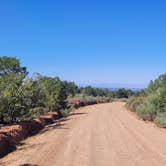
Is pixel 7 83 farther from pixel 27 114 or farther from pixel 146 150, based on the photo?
pixel 146 150

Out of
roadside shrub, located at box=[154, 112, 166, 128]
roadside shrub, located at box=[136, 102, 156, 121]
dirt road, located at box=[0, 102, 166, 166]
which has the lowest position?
dirt road, located at box=[0, 102, 166, 166]

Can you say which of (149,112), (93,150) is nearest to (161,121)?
(149,112)

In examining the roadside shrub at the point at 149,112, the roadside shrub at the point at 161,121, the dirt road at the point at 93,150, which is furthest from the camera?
the roadside shrub at the point at 149,112

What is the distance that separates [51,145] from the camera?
1766cm

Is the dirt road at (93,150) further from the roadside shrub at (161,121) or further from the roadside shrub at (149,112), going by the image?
the roadside shrub at (149,112)

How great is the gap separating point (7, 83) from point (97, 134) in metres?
8.86

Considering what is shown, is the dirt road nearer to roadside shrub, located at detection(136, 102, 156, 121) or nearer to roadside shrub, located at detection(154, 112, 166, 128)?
roadside shrub, located at detection(154, 112, 166, 128)

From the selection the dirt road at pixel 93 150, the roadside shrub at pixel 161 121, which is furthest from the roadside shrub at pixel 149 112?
the dirt road at pixel 93 150

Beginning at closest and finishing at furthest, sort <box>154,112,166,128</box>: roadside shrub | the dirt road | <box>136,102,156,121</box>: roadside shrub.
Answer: the dirt road
<box>154,112,166,128</box>: roadside shrub
<box>136,102,156,121</box>: roadside shrub

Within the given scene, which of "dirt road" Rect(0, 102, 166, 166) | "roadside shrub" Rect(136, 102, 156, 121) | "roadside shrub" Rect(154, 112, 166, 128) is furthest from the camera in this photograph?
"roadside shrub" Rect(136, 102, 156, 121)

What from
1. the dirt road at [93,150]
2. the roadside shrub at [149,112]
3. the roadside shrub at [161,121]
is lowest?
the dirt road at [93,150]

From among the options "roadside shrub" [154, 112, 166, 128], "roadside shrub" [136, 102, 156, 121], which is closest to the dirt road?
"roadside shrub" [154, 112, 166, 128]

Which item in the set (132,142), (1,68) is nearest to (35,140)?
(132,142)

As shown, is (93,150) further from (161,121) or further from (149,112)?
(149,112)
